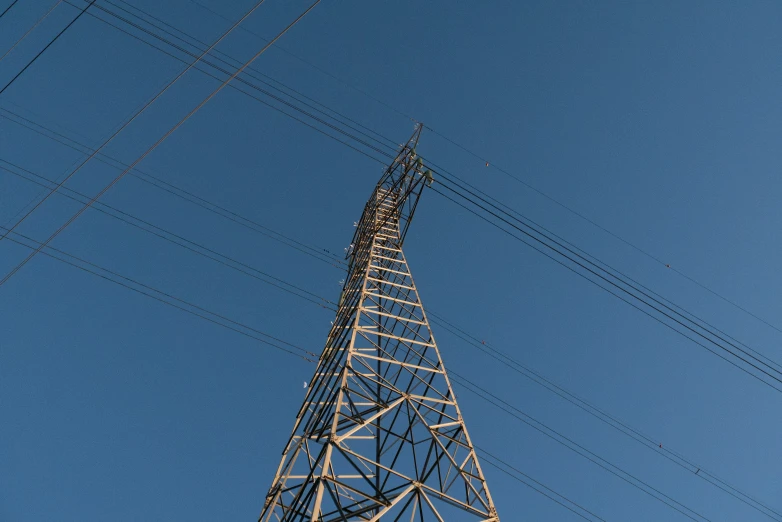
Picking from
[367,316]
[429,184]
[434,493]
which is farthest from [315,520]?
[429,184]

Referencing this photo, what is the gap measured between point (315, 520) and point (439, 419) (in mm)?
4117

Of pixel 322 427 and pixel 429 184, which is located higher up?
pixel 429 184

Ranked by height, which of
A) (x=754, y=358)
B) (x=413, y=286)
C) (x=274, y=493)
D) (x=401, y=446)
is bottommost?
(x=274, y=493)

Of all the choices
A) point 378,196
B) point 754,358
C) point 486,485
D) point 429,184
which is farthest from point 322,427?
point 754,358

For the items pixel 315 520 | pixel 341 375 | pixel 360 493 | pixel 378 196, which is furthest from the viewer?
pixel 378 196

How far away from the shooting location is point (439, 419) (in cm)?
1126

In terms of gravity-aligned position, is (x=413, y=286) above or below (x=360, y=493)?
above

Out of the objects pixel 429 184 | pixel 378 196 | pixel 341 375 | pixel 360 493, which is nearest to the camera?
pixel 360 493

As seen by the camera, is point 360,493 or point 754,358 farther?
point 754,358

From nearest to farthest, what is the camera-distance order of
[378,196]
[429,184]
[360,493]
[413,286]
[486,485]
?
1. [360,493]
2. [486,485]
3. [413,286]
4. [429,184]
5. [378,196]

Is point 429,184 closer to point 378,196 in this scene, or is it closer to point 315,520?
point 378,196

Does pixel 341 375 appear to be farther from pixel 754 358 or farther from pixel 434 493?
pixel 754 358

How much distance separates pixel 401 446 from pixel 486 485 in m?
2.21

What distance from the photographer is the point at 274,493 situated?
11062mm
